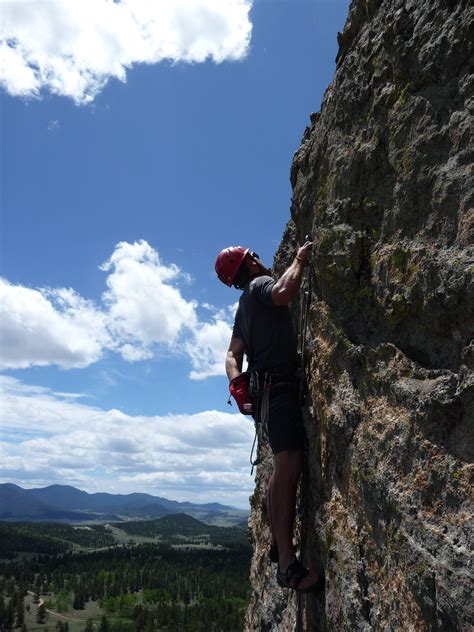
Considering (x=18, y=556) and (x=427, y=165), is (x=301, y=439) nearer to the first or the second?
(x=427, y=165)

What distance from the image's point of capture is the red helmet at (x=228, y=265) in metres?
6.38

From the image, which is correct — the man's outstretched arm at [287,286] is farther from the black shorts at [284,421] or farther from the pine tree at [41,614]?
the pine tree at [41,614]

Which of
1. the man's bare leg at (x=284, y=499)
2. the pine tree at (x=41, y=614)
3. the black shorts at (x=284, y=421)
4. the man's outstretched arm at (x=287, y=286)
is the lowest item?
the pine tree at (x=41, y=614)

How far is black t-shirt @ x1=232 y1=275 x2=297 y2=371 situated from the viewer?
5809 millimetres

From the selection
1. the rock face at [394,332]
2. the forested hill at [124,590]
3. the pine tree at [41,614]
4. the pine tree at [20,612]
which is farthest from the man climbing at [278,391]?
the pine tree at [41,614]

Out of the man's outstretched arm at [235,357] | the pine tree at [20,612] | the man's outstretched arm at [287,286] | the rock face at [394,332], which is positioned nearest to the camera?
the rock face at [394,332]

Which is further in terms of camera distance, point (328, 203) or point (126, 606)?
point (126, 606)

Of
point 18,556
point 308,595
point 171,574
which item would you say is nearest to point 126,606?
point 171,574

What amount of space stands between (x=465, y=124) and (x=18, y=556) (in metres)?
189

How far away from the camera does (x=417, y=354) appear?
4.02m

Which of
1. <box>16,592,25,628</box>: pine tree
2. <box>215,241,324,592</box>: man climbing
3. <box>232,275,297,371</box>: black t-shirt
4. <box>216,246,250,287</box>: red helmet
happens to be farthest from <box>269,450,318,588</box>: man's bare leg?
<box>16,592,25,628</box>: pine tree

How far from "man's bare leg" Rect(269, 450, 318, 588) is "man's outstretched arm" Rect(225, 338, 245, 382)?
1.20 metres

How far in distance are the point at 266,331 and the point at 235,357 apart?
0.69m

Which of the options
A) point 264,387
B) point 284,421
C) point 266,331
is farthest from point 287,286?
point 284,421
